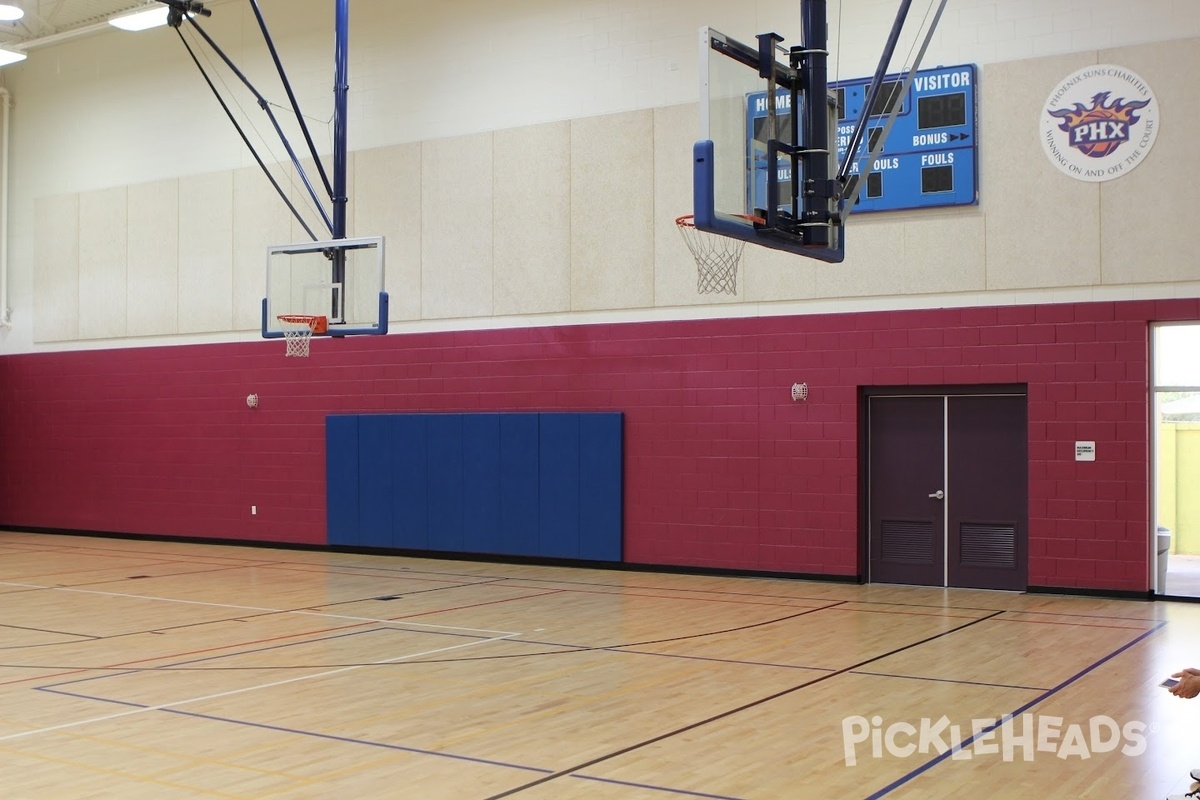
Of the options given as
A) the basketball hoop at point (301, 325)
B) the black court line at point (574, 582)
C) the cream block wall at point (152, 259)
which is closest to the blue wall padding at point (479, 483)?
the black court line at point (574, 582)

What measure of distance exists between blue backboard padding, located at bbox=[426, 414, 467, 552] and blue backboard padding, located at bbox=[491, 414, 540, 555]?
696 mm

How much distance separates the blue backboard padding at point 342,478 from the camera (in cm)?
1806

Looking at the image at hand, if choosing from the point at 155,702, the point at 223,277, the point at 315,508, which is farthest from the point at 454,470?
the point at 155,702

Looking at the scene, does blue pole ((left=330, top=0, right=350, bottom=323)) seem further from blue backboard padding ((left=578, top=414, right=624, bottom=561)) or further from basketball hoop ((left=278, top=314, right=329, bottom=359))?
blue backboard padding ((left=578, top=414, right=624, bottom=561))

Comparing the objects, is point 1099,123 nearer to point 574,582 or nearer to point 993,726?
point 574,582

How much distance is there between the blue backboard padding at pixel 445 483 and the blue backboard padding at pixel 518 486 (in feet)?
2.28

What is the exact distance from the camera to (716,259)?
14.9m

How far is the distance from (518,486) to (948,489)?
18.9 feet

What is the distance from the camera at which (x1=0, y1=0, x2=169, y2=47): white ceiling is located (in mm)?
19609

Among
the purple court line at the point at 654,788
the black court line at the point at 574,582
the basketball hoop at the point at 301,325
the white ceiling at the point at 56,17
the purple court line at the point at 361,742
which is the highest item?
the white ceiling at the point at 56,17

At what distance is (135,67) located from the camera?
20.6 m

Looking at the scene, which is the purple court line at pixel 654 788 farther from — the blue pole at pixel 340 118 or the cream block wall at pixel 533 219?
the cream block wall at pixel 533 219

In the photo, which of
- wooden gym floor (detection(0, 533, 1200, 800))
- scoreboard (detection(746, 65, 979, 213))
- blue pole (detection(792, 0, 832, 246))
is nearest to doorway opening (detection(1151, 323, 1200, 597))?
wooden gym floor (detection(0, 533, 1200, 800))

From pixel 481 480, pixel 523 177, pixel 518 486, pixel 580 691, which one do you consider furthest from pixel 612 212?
pixel 580 691
